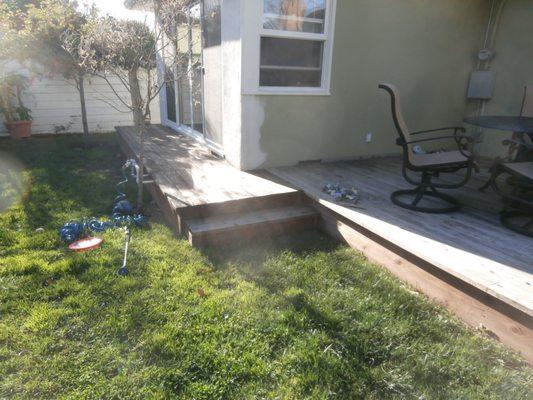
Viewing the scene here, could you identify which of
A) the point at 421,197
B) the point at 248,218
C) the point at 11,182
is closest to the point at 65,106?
the point at 11,182

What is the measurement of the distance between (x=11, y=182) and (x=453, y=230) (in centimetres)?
488

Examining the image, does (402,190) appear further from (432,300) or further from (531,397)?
(531,397)

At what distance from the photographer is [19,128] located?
7.40 meters

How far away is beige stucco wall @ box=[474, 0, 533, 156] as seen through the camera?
16.3 ft

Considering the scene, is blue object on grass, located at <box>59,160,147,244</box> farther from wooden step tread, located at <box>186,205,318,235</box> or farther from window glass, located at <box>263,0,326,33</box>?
window glass, located at <box>263,0,326,33</box>

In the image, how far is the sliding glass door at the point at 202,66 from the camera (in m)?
4.71

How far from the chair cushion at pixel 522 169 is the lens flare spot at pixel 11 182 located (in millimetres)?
4673

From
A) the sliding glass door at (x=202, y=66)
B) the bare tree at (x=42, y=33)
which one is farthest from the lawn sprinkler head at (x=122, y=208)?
the bare tree at (x=42, y=33)

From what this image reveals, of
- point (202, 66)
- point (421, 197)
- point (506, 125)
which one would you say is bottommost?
point (421, 197)

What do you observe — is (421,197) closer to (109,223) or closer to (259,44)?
(259,44)

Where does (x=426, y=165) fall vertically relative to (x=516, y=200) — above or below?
above

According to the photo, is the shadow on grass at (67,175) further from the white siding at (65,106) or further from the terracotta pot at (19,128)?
the white siding at (65,106)

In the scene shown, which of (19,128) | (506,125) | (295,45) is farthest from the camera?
(19,128)

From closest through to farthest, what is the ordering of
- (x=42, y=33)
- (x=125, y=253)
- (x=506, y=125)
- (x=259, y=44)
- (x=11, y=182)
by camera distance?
(x=125, y=253) → (x=506, y=125) → (x=259, y=44) → (x=11, y=182) → (x=42, y=33)
